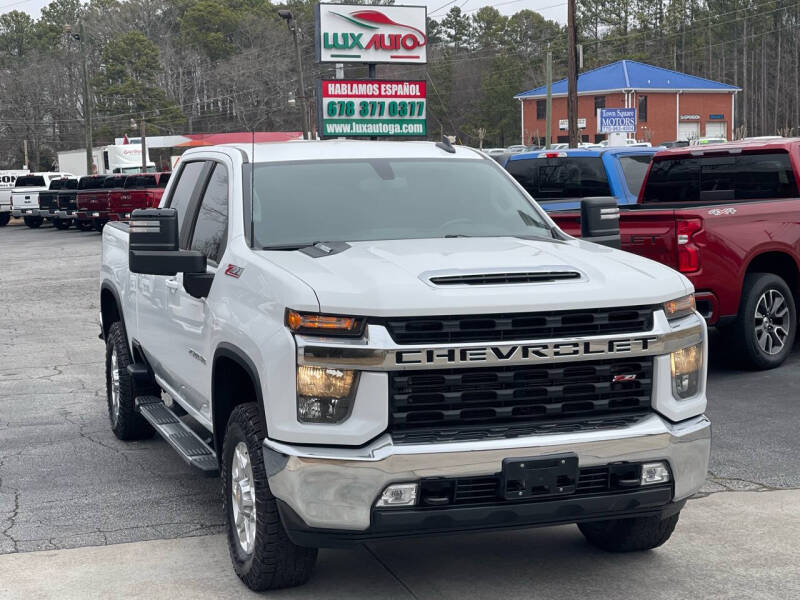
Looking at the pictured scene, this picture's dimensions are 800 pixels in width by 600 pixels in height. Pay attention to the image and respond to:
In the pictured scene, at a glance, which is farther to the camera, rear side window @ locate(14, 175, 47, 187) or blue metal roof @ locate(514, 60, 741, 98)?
blue metal roof @ locate(514, 60, 741, 98)

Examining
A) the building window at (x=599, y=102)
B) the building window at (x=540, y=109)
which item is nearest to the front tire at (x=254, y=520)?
the building window at (x=599, y=102)

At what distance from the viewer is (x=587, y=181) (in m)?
13.8

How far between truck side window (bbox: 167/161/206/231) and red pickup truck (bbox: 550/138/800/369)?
398 cm

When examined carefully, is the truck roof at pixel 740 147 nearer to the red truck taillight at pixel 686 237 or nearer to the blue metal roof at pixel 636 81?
the red truck taillight at pixel 686 237

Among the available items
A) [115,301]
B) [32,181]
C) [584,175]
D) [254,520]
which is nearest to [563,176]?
[584,175]

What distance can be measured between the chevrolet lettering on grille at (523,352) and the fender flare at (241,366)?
662mm

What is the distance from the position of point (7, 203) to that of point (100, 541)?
140ft

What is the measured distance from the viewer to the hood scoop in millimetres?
4684

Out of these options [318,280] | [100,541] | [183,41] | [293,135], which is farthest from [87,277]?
[183,41]

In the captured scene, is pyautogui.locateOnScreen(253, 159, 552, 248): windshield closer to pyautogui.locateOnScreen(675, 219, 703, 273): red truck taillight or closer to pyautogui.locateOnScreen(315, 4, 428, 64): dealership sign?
pyautogui.locateOnScreen(675, 219, 703, 273): red truck taillight

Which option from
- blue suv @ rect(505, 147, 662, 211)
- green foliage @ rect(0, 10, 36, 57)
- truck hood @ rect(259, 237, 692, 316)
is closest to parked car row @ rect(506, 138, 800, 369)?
blue suv @ rect(505, 147, 662, 211)

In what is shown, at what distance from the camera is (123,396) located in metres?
7.96

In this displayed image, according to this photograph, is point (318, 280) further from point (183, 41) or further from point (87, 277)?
point (183, 41)

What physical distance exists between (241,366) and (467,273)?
3.54ft
